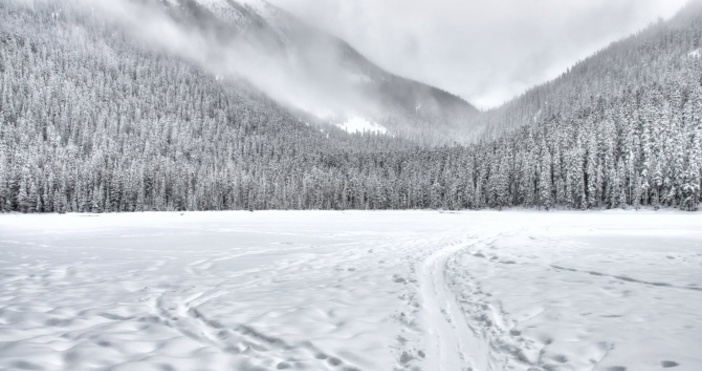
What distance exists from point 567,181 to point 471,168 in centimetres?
3469

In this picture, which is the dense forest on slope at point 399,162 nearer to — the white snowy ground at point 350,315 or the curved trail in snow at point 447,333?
the white snowy ground at point 350,315

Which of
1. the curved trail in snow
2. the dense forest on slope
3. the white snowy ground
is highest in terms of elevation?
the dense forest on slope

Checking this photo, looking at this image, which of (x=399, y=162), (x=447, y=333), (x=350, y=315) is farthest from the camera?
(x=399, y=162)

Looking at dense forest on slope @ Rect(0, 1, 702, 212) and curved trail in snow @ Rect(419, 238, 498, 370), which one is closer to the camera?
curved trail in snow @ Rect(419, 238, 498, 370)

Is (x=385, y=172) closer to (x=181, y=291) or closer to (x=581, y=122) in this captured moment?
(x=581, y=122)

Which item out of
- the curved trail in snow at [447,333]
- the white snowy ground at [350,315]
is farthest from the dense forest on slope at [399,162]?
the curved trail in snow at [447,333]

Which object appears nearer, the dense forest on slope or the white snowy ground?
the white snowy ground

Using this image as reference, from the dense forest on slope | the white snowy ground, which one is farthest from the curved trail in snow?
the dense forest on slope

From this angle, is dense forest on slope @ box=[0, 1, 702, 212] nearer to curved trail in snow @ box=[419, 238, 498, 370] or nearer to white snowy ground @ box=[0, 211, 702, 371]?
white snowy ground @ box=[0, 211, 702, 371]

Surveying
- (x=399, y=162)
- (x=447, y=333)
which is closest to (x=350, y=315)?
(x=447, y=333)

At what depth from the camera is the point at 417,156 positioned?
161500 mm

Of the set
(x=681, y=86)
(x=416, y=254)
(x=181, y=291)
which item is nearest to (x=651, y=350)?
(x=181, y=291)

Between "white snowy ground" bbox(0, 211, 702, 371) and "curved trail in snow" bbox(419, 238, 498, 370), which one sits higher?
"white snowy ground" bbox(0, 211, 702, 371)

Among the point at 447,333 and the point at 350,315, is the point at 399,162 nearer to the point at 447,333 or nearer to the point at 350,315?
the point at 350,315
